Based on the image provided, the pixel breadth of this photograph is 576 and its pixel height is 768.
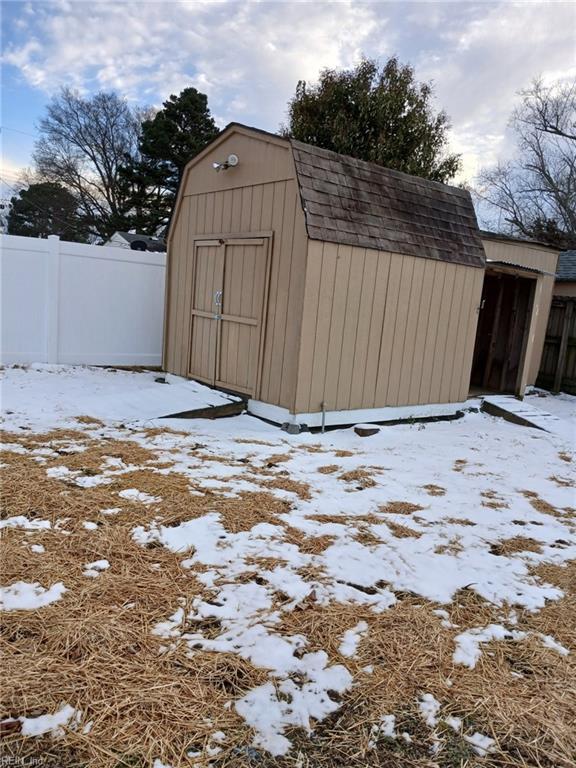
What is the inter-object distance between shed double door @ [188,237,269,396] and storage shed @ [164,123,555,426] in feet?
0.07

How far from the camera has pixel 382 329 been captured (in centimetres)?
589

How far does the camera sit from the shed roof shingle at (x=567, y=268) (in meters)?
10.0

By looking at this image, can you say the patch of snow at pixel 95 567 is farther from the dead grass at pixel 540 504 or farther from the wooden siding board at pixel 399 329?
the wooden siding board at pixel 399 329

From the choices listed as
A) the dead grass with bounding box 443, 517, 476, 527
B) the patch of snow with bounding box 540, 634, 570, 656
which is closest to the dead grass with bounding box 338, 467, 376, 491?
the dead grass with bounding box 443, 517, 476, 527

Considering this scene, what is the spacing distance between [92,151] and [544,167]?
20.9 meters

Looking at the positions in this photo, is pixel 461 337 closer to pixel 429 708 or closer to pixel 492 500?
pixel 492 500

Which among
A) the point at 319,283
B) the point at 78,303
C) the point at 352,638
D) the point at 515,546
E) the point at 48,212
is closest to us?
the point at 352,638

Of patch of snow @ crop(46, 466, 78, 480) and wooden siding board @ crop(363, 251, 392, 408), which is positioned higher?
wooden siding board @ crop(363, 251, 392, 408)

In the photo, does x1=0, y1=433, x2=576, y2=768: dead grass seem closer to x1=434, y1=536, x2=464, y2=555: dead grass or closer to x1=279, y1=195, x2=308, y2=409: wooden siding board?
x1=434, y1=536, x2=464, y2=555: dead grass

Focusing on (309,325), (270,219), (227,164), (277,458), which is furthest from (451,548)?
(227,164)

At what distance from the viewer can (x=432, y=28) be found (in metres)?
7.54

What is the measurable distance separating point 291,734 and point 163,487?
2070mm

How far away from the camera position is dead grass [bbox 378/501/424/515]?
3.37 meters

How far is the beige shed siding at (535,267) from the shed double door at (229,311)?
4.11 m
